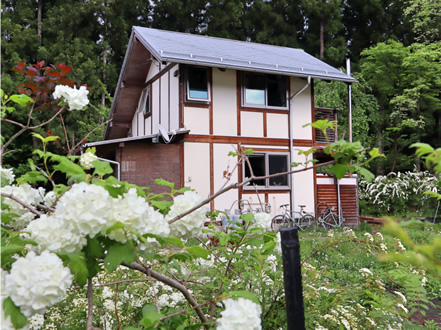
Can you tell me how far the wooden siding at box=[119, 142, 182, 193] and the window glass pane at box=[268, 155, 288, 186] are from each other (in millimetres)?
2760

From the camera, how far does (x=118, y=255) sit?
3.70ft

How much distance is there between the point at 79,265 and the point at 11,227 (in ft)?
2.21

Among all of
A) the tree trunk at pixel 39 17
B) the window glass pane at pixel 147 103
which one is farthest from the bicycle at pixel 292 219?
Result: the tree trunk at pixel 39 17

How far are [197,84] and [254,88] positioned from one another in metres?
1.80

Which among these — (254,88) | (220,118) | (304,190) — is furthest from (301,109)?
(220,118)

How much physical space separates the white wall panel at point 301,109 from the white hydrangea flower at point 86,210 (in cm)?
1143

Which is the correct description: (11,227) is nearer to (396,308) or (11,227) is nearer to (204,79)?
(396,308)

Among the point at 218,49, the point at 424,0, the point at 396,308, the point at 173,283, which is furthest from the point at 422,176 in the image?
the point at 173,283

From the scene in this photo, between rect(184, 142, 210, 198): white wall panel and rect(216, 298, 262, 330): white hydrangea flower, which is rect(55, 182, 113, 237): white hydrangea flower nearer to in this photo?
rect(216, 298, 262, 330): white hydrangea flower

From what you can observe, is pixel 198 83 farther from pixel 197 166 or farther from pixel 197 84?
pixel 197 166

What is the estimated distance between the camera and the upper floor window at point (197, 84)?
1102cm

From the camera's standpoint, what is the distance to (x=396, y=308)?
228cm

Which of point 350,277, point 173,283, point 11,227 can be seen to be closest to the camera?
point 173,283

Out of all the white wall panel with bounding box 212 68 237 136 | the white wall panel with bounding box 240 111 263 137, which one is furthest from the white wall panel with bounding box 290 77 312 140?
the white wall panel with bounding box 212 68 237 136
